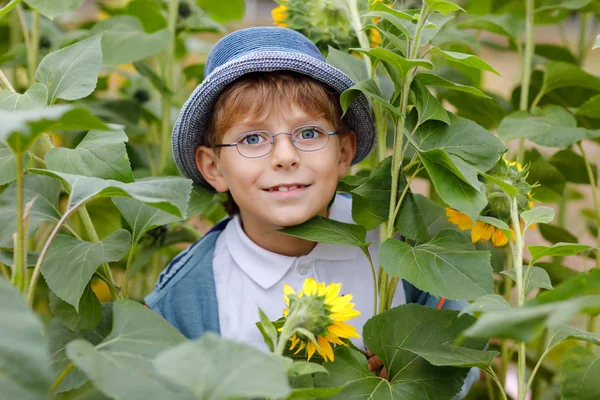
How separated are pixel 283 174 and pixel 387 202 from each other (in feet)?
0.50

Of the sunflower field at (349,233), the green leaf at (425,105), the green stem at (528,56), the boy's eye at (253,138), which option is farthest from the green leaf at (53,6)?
the green stem at (528,56)

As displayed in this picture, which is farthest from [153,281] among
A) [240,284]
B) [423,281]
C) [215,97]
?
[423,281]

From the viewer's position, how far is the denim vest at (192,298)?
1121 millimetres

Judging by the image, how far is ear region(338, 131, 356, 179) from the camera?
1167 mm

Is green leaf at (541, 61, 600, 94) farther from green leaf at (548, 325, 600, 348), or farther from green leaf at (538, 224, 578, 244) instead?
green leaf at (548, 325, 600, 348)

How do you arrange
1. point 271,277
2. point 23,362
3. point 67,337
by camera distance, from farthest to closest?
point 271,277
point 67,337
point 23,362

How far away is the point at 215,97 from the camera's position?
1.10 metres

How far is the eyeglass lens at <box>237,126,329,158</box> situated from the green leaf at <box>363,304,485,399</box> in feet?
0.91

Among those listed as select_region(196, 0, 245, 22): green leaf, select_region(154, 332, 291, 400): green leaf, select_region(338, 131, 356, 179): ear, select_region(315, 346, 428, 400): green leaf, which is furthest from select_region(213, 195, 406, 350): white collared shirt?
select_region(196, 0, 245, 22): green leaf

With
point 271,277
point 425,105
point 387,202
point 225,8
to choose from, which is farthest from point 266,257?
point 225,8

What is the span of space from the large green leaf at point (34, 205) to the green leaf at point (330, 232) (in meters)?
0.32

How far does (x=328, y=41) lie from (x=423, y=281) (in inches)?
19.2

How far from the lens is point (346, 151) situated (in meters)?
1.18

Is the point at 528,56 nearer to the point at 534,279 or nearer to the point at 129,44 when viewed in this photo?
the point at 534,279
